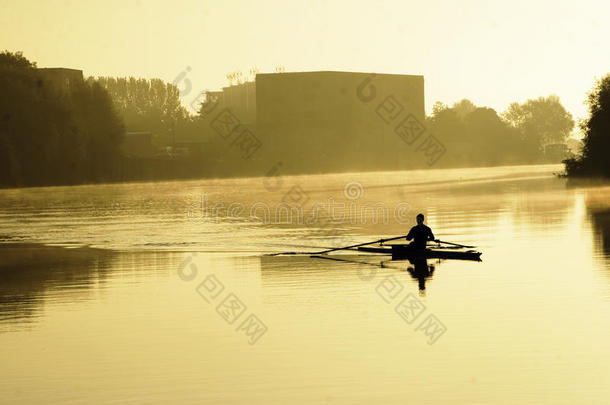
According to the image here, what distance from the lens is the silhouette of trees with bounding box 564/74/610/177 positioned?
80438mm

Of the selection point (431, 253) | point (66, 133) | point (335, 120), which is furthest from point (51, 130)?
point (431, 253)

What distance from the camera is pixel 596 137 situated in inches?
3273

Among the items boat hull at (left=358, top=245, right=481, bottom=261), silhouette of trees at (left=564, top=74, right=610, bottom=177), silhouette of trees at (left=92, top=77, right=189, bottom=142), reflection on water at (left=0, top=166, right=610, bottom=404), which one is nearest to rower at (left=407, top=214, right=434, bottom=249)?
boat hull at (left=358, top=245, right=481, bottom=261)

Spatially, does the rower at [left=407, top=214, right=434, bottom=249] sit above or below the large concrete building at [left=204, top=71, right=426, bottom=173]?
below

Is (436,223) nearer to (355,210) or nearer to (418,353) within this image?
(355,210)

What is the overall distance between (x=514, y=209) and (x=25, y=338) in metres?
40.9

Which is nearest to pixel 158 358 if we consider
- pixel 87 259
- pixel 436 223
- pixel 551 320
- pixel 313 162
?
pixel 551 320

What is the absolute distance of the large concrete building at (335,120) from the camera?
160 metres

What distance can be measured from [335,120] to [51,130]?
74.3 m

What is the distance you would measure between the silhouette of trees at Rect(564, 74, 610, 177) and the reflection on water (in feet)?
157

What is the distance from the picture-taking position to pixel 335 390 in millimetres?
12922

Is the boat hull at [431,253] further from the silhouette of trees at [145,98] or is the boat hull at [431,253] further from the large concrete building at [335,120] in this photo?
the silhouette of trees at [145,98]

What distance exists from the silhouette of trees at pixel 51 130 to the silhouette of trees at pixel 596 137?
2050 inches

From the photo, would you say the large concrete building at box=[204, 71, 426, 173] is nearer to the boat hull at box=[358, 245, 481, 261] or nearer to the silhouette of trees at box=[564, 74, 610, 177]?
the silhouette of trees at box=[564, 74, 610, 177]
